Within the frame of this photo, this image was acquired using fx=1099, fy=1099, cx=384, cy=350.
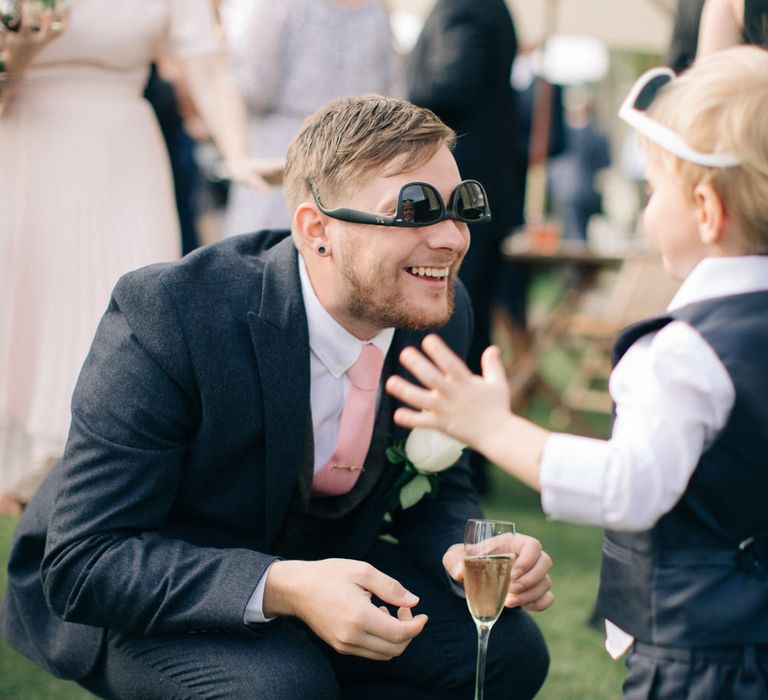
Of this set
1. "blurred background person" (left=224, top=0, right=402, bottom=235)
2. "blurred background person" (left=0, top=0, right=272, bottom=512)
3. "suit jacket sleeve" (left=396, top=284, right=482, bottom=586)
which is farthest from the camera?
"blurred background person" (left=224, top=0, right=402, bottom=235)

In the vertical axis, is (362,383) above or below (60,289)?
above

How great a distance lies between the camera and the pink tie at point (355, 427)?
2387mm

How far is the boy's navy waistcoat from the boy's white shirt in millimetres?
35

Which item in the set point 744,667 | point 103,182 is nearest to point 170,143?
point 103,182

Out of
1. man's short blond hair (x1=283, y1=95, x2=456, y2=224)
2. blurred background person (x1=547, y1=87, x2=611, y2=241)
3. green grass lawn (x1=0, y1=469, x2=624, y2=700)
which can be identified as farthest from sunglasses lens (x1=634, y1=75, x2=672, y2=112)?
blurred background person (x1=547, y1=87, x2=611, y2=241)

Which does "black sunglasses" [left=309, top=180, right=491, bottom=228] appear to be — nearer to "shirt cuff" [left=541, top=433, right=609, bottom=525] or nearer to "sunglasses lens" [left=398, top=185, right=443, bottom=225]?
"sunglasses lens" [left=398, top=185, right=443, bottom=225]

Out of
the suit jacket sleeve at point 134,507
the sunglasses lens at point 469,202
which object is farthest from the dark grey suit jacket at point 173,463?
the sunglasses lens at point 469,202

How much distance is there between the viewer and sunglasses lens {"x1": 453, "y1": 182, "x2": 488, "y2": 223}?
226cm

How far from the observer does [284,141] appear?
177 inches

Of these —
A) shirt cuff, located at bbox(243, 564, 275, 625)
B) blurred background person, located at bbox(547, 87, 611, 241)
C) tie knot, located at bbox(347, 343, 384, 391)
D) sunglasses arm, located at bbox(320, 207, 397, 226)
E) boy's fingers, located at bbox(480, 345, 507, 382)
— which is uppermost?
sunglasses arm, located at bbox(320, 207, 397, 226)

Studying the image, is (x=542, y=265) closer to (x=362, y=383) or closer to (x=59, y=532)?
(x=362, y=383)

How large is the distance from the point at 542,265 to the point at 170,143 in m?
2.72

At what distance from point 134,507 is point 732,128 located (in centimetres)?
129

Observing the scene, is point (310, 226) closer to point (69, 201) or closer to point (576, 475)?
point (576, 475)
